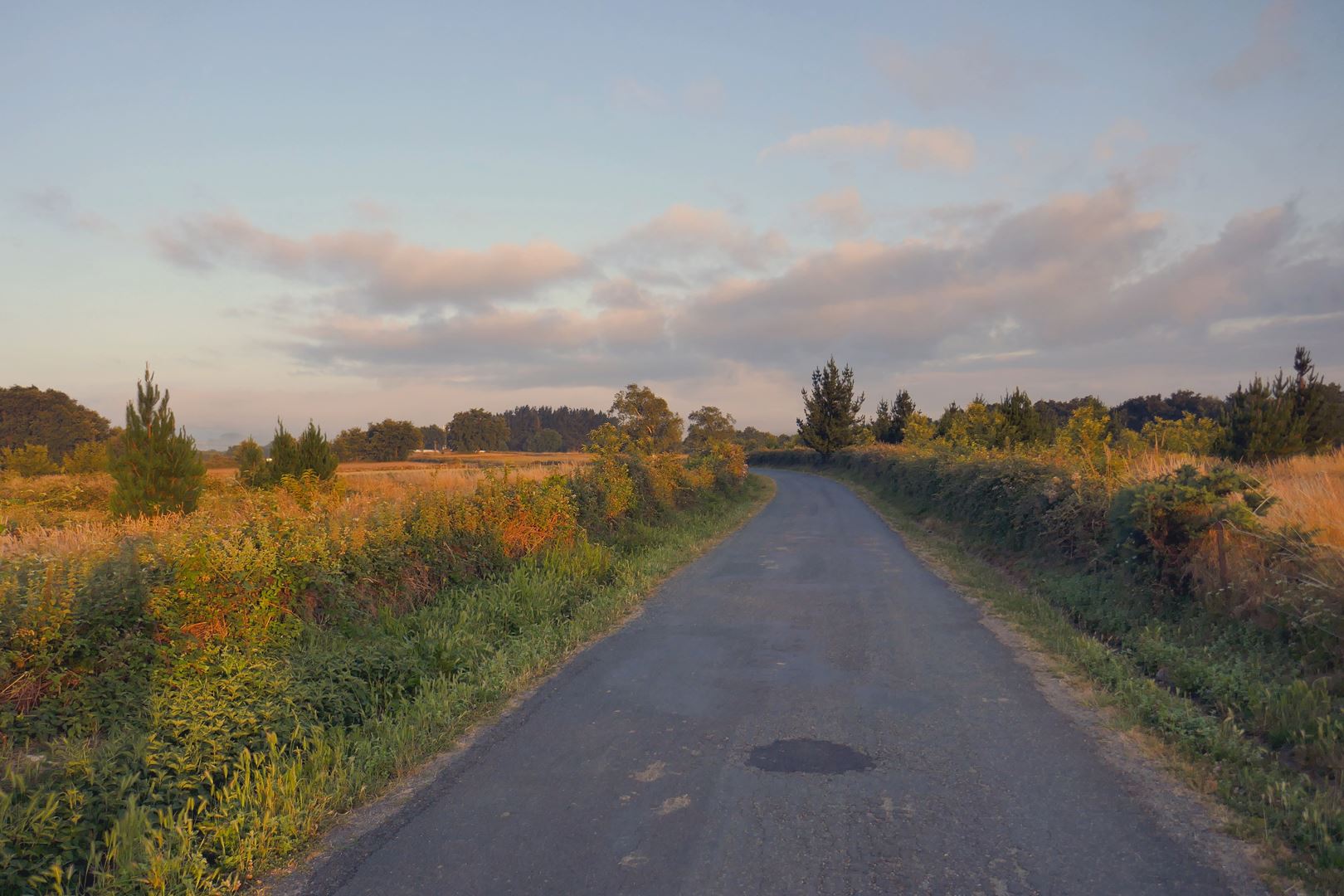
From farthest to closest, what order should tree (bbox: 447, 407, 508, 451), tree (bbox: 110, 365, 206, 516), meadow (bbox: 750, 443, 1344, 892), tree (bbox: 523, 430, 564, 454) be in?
tree (bbox: 523, 430, 564, 454), tree (bbox: 447, 407, 508, 451), tree (bbox: 110, 365, 206, 516), meadow (bbox: 750, 443, 1344, 892)

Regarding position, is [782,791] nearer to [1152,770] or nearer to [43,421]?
[1152,770]

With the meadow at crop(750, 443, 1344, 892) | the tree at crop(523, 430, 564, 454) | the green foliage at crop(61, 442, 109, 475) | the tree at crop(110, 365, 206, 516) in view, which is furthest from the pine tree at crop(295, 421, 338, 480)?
the tree at crop(523, 430, 564, 454)

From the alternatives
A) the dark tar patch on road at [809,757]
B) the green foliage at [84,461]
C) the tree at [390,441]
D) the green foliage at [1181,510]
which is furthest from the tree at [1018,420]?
the tree at [390,441]

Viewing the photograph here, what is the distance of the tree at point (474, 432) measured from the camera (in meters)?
121

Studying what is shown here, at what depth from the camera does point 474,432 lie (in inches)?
4742

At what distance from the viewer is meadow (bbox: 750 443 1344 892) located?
4.63 metres

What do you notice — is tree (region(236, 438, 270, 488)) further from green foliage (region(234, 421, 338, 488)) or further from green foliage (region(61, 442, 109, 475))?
green foliage (region(61, 442, 109, 475))

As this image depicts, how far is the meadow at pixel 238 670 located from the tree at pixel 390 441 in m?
78.9

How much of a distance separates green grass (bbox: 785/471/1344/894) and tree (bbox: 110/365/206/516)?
63.0ft

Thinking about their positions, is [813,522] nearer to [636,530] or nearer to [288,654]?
[636,530]

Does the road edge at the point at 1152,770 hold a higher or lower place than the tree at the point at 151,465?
lower

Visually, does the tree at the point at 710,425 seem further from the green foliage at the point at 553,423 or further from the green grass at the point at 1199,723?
the green grass at the point at 1199,723

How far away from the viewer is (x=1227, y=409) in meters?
28.5

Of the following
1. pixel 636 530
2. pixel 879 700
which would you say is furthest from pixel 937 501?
pixel 879 700
